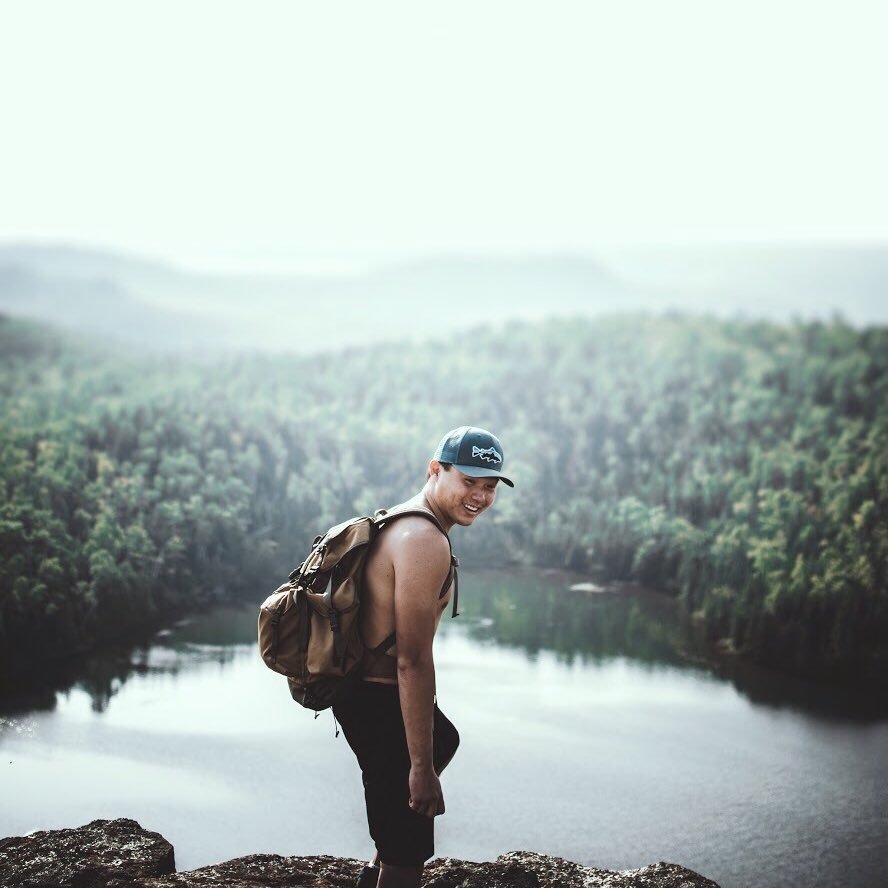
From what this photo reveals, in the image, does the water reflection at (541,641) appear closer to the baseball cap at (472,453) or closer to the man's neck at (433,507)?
the man's neck at (433,507)

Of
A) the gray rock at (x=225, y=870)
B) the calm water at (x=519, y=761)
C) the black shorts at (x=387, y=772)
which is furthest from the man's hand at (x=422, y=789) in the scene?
the calm water at (x=519, y=761)

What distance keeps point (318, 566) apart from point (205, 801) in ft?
8.35

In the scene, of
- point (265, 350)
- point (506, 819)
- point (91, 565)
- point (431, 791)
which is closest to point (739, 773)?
point (506, 819)

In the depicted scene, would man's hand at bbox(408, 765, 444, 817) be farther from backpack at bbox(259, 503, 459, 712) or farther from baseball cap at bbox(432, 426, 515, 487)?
baseball cap at bbox(432, 426, 515, 487)

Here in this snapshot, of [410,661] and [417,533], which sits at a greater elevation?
[417,533]

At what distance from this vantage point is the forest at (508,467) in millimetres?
6684

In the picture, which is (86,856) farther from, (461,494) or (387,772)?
(461,494)

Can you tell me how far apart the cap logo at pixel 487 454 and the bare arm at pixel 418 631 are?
25 cm

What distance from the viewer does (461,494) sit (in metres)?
2.41

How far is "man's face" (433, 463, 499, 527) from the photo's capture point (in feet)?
7.89

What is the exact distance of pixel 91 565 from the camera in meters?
6.66

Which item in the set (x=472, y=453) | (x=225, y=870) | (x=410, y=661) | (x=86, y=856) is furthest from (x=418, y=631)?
(x=86, y=856)

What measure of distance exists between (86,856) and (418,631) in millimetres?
1909

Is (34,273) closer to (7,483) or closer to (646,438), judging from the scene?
(7,483)
